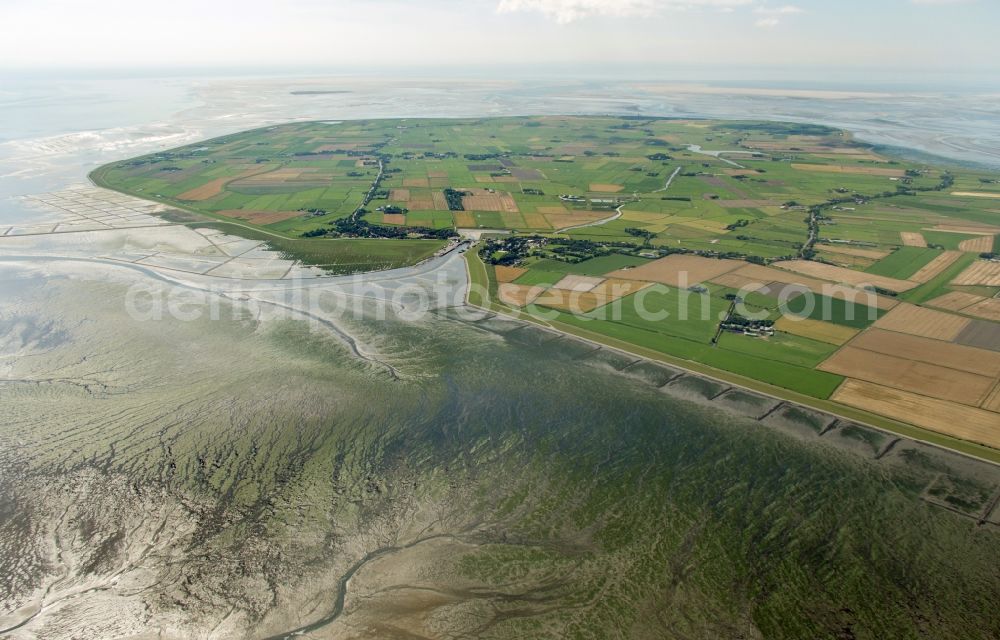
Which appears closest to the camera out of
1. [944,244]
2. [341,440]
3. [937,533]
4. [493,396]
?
[937,533]

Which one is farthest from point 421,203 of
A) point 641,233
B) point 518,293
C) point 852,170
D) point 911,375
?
point 852,170

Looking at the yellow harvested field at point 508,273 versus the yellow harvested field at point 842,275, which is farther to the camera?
the yellow harvested field at point 508,273

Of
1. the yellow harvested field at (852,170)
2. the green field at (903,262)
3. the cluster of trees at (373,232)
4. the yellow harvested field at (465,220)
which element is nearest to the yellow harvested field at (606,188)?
the yellow harvested field at (465,220)

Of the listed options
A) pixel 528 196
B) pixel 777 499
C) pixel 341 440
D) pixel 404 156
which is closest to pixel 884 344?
pixel 777 499

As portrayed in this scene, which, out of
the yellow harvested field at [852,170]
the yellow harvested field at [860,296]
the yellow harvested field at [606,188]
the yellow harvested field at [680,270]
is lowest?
the yellow harvested field at [860,296]

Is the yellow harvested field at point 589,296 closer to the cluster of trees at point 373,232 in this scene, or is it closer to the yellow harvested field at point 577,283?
the yellow harvested field at point 577,283

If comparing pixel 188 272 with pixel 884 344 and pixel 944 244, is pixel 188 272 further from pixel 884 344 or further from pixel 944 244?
pixel 944 244
